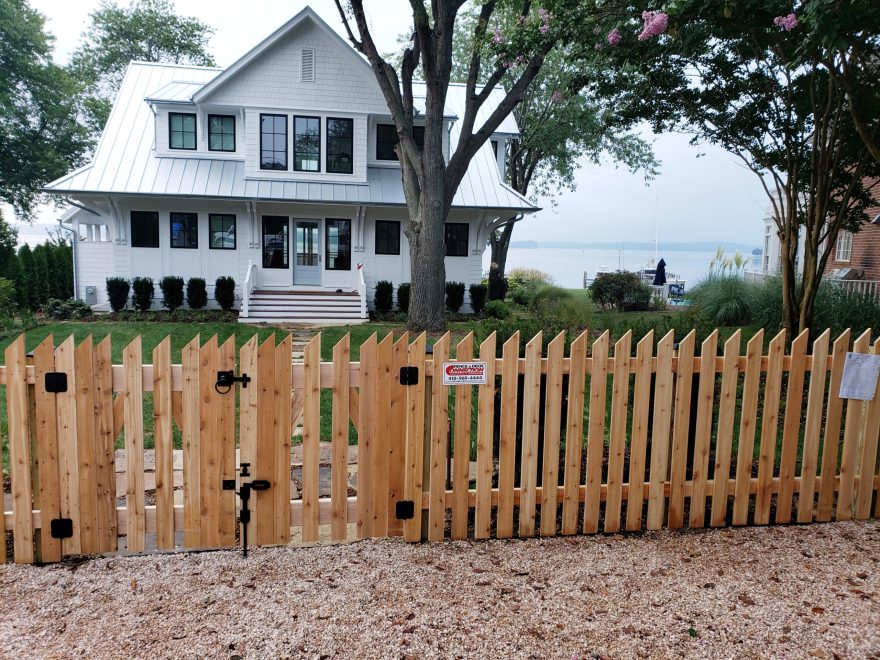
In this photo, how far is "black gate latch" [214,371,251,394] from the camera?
3812 mm

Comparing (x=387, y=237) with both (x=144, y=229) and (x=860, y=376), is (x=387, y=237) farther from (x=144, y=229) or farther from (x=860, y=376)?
(x=860, y=376)

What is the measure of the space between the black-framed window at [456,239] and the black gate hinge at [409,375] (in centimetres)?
1613

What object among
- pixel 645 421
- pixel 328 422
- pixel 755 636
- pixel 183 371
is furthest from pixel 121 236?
pixel 755 636

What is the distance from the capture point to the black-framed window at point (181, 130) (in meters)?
19.3

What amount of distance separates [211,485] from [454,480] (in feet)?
4.98

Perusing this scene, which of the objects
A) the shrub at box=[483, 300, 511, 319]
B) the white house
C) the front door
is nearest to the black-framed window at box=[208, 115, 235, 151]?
the white house

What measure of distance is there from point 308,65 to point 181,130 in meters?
4.30

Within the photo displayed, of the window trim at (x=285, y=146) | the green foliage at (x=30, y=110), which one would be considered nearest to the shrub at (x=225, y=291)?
the window trim at (x=285, y=146)

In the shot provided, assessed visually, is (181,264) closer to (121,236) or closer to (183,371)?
(121,236)

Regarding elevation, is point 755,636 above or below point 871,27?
below

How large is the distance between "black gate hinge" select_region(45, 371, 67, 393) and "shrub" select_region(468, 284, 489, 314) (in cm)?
1611

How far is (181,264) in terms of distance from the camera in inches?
739

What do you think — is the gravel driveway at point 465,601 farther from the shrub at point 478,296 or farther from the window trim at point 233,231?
the window trim at point 233,231

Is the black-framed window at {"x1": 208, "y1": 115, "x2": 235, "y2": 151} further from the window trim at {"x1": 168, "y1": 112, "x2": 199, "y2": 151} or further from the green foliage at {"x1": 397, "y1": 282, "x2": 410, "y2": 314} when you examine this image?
the green foliage at {"x1": 397, "y1": 282, "x2": 410, "y2": 314}
